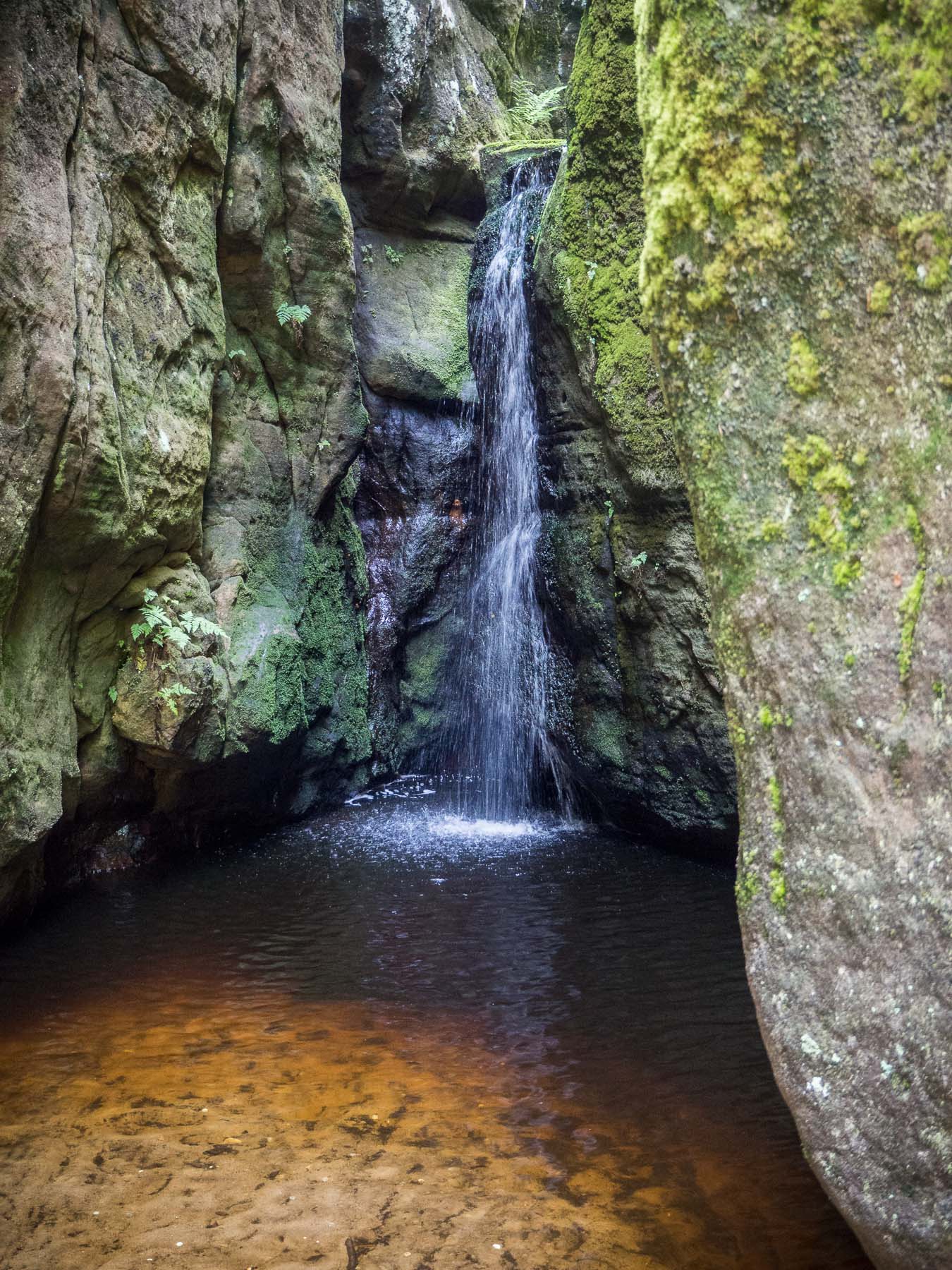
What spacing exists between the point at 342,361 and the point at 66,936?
6067 mm

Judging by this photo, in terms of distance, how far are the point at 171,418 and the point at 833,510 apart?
19.7 ft

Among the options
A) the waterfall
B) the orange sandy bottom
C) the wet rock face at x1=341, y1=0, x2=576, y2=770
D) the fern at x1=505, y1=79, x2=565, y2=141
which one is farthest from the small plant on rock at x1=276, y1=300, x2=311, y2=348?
the fern at x1=505, y1=79, x2=565, y2=141

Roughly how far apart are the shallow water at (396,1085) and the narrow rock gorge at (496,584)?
3cm

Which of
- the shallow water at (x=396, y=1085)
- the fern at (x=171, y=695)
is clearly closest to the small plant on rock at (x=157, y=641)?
the fern at (x=171, y=695)

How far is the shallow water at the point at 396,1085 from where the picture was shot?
10.4 feet

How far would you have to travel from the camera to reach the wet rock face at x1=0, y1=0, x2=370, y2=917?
5.49 metres

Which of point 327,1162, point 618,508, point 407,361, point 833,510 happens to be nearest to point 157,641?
point 618,508

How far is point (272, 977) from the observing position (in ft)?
18.7

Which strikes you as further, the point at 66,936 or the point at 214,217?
the point at 214,217

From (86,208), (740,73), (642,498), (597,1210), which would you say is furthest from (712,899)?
(86,208)

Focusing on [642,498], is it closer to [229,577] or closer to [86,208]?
[229,577]

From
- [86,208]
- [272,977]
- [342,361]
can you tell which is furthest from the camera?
[342,361]

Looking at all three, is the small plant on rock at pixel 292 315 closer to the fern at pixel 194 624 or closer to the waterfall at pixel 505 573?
the waterfall at pixel 505 573

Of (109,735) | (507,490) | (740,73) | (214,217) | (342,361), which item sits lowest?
(109,735)
